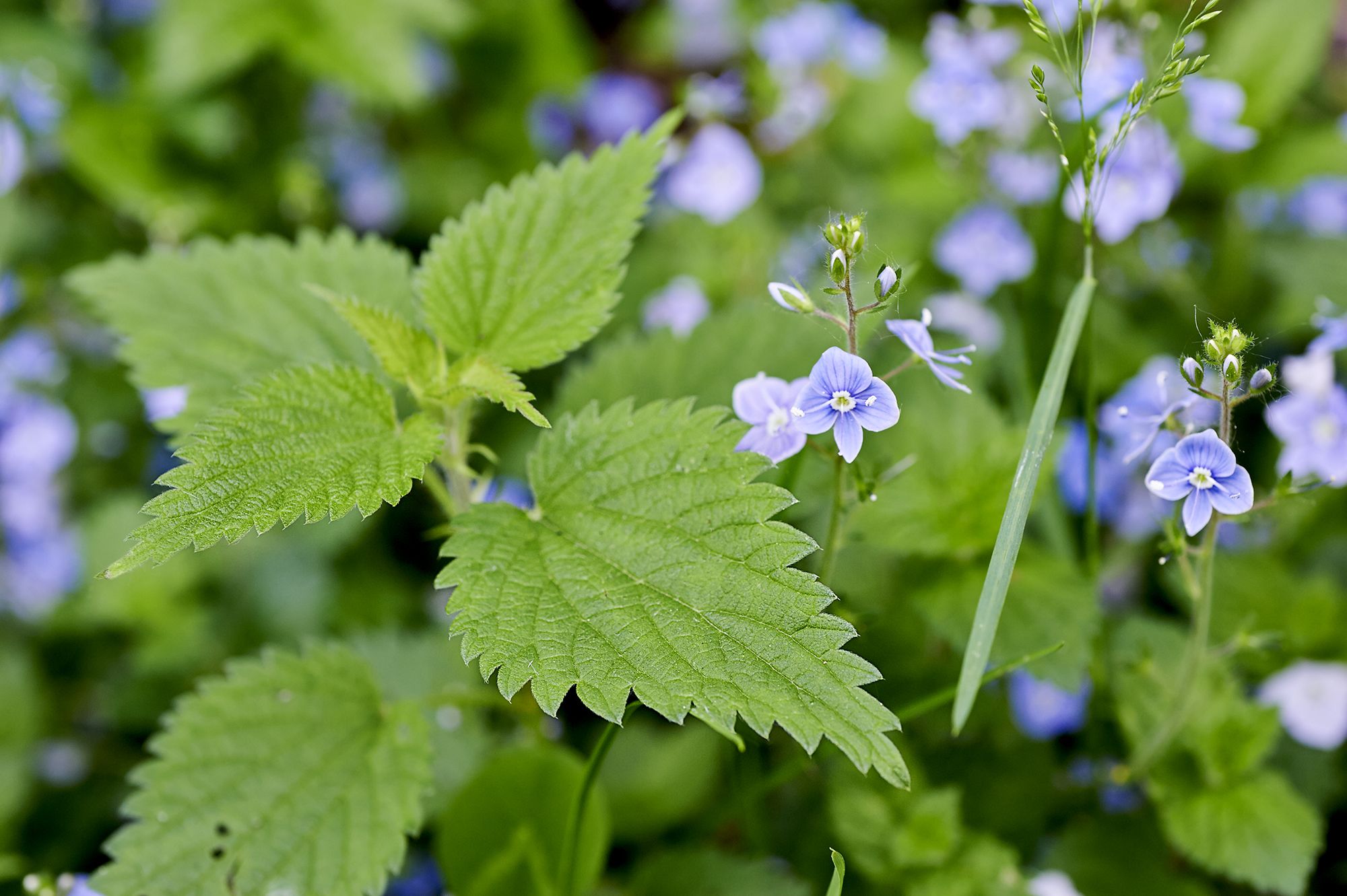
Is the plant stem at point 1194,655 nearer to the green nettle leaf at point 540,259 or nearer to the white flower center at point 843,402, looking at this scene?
the white flower center at point 843,402

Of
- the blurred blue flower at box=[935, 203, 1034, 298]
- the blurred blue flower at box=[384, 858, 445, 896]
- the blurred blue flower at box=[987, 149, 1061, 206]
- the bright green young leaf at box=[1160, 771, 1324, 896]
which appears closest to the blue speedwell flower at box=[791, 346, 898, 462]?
the bright green young leaf at box=[1160, 771, 1324, 896]

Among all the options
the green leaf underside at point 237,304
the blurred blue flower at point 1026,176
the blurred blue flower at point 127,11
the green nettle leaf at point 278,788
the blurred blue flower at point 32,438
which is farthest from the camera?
the blurred blue flower at point 127,11

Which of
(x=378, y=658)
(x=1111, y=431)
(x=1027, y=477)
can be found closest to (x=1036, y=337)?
(x=1111, y=431)

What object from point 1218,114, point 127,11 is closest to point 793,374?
point 1218,114

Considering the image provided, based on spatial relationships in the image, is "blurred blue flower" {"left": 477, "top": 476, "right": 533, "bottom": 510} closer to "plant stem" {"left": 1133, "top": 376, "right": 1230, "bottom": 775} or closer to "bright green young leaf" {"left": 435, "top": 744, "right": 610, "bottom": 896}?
"bright green young leaf" {"left": 435, "top": 744, "right": 610, "bottom": 896}

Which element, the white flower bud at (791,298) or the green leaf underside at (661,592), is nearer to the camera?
the green leaf underside at (661,592)

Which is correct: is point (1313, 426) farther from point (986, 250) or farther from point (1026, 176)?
point (1026, 176)

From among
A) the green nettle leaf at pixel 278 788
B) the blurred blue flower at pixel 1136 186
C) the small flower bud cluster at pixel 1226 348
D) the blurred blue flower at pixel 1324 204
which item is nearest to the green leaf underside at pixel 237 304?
the green nettle leaf at pixel 278 788
